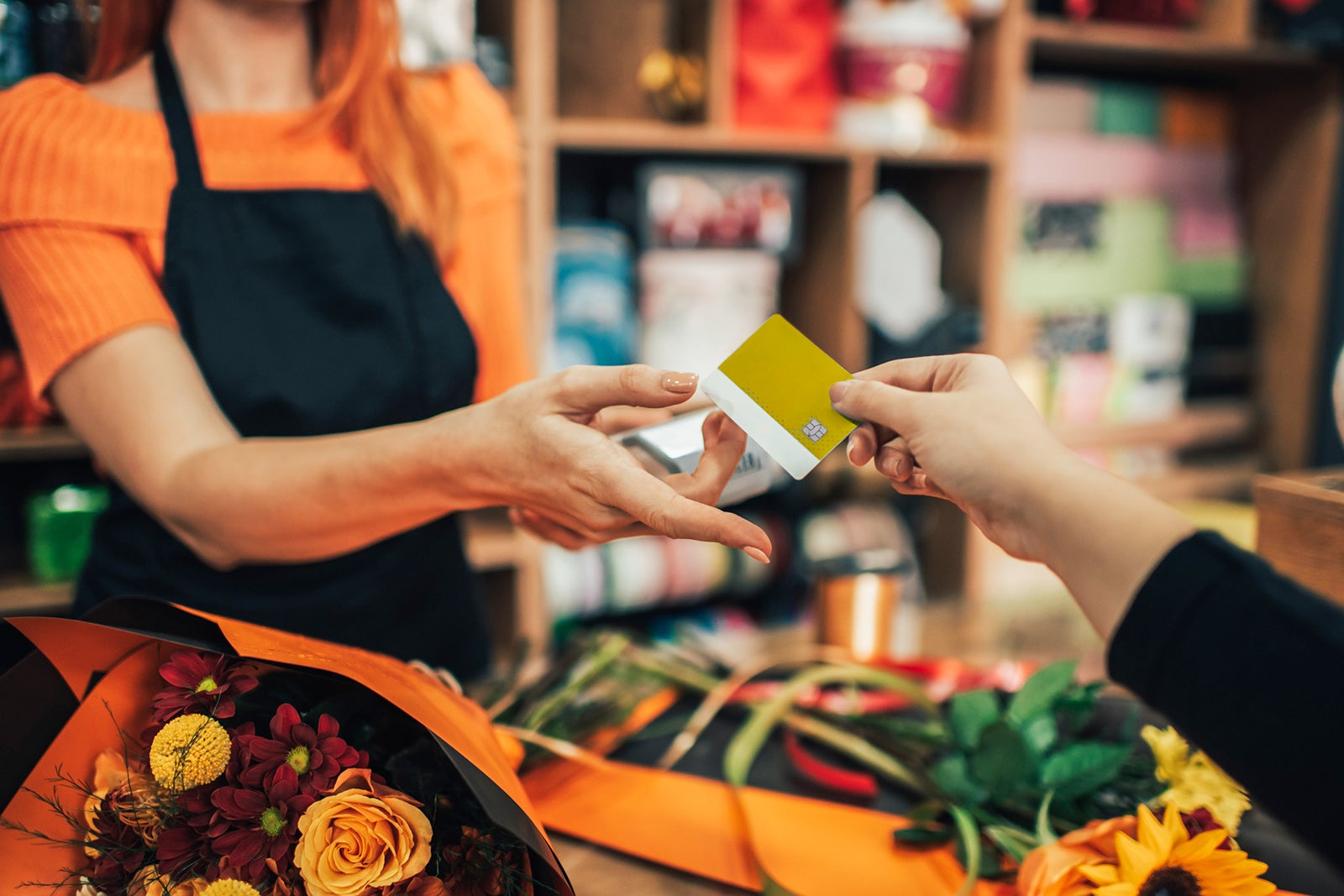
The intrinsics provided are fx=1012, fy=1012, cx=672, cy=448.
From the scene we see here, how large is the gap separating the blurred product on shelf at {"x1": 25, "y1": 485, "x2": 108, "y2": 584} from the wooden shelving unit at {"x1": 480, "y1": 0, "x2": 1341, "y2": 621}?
734 millimetres

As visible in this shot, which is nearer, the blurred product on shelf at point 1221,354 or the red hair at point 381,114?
the red hair at point 381,114

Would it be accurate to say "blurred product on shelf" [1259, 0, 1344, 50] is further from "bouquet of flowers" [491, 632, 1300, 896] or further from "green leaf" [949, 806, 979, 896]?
"green leaf" [949, 806, 979, 896]

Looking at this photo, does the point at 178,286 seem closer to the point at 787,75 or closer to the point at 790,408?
the point at 790,408

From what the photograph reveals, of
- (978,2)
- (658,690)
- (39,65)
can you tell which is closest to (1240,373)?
(978,2)

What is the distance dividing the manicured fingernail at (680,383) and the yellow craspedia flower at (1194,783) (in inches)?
15.5

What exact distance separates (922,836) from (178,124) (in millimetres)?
912

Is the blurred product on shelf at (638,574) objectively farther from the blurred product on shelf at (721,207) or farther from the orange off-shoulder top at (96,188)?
the orange off-shoulder top at (96,188)

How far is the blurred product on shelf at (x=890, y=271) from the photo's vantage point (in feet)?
6.79

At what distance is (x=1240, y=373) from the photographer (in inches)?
108

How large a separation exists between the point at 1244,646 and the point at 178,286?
0.91 m

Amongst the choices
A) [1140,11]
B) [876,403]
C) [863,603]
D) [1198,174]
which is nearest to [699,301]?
[863,603]

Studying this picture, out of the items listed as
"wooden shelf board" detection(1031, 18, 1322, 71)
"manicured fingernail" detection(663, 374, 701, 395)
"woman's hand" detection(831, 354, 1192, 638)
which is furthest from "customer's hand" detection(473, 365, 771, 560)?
"wooden shelf board" detection(1031, 18, 1322, 71)

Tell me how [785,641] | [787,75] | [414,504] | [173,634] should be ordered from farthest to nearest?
[787,75] < [785,641] < [414,504] < [173,634]

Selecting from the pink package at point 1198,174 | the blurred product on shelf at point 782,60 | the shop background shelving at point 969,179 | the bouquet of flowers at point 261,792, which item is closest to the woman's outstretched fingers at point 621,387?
the bouquet of flowers at point 261,792
